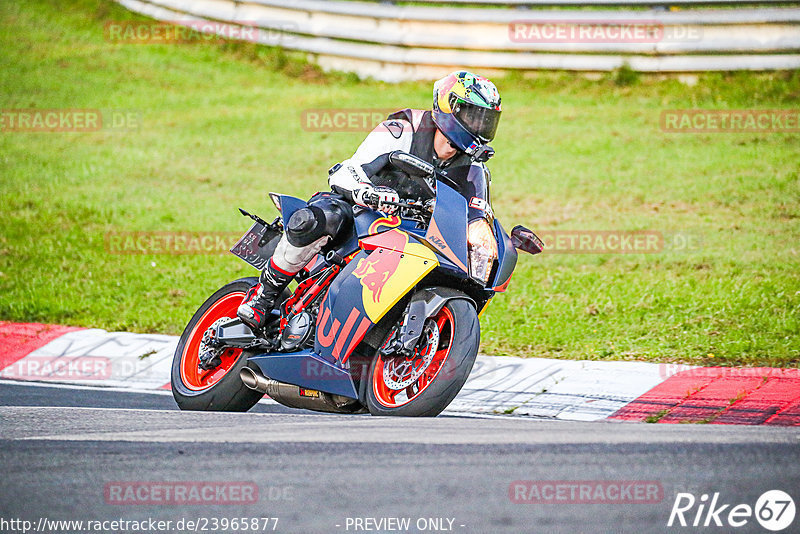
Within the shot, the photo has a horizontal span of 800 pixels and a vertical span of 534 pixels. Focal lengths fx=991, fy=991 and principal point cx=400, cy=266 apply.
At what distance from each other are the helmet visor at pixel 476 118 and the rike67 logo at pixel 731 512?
249 cm

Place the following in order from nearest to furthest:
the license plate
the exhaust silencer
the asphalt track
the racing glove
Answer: the asphalt track
the racing glove
the exhaust silencer
the license plate

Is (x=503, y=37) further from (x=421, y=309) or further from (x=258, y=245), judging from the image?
(x=421, y=309)

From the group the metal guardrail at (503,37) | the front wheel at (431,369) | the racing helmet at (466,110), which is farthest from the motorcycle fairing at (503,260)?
the metal guardrail at (503,37)

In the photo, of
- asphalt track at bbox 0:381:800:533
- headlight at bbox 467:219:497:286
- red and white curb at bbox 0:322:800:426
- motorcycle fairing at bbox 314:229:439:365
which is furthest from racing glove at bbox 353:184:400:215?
red and white curb at bbox 0:322:800:426

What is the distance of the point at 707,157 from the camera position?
1213 centimetres

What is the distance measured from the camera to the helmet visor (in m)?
5.29

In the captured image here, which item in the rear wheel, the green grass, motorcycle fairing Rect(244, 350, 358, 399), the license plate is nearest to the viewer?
motorcycle fairing Rect(244, 350, 358, 399)

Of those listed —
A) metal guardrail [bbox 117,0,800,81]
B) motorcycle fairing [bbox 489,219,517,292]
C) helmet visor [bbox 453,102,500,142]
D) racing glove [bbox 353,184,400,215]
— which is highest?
metal guardrail [bbox 117,0,800,81]

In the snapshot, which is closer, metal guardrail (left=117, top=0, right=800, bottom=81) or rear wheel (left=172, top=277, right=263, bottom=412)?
rear wheel (left=172, top=277, right=263, bottom=412)

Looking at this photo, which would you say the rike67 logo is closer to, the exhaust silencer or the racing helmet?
the exhaust silencer

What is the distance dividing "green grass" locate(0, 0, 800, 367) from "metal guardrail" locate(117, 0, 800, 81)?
28 cm

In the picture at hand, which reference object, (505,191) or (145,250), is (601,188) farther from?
(145,250)

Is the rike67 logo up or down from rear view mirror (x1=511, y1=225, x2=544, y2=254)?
down

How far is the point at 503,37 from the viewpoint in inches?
567
